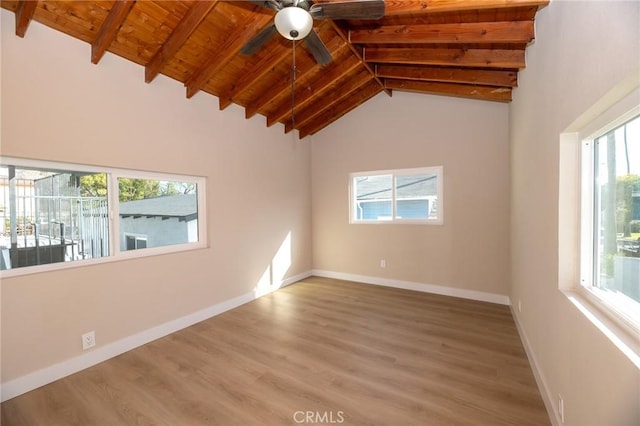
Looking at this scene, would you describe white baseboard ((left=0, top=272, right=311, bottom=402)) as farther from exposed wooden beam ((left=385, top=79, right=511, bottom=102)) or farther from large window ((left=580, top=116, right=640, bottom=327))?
exposed wooden beam ((left=385, top=79, right=511, bottom=102))

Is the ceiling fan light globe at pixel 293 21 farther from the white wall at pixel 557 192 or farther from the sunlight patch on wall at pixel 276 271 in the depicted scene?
the sunlight patch on wall at pixel 276 271

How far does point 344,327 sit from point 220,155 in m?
2.75

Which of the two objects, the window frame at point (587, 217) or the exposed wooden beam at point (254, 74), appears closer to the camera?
the window frame at point (587, 217)

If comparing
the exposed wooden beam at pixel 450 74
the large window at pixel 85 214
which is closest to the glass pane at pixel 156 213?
the large window at pixel 85 214

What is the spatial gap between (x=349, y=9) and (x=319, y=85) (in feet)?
6.57

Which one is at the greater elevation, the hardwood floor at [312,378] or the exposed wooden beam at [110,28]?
the exposed wooden beam at [110,28]

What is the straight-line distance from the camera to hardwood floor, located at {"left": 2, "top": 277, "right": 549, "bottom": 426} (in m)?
1.89

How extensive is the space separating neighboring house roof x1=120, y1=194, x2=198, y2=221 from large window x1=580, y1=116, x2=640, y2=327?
372cm

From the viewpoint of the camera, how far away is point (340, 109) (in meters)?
4.83

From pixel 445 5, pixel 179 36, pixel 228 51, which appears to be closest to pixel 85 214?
pixel 179 36

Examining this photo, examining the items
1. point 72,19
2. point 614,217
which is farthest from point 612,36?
point 72,19

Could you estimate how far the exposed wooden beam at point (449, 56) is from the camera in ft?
8.54

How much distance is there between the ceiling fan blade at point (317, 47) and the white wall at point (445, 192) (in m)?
2.48

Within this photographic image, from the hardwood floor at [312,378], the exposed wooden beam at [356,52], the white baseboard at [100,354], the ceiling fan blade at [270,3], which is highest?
the exposed wooden beam at [356,52]
